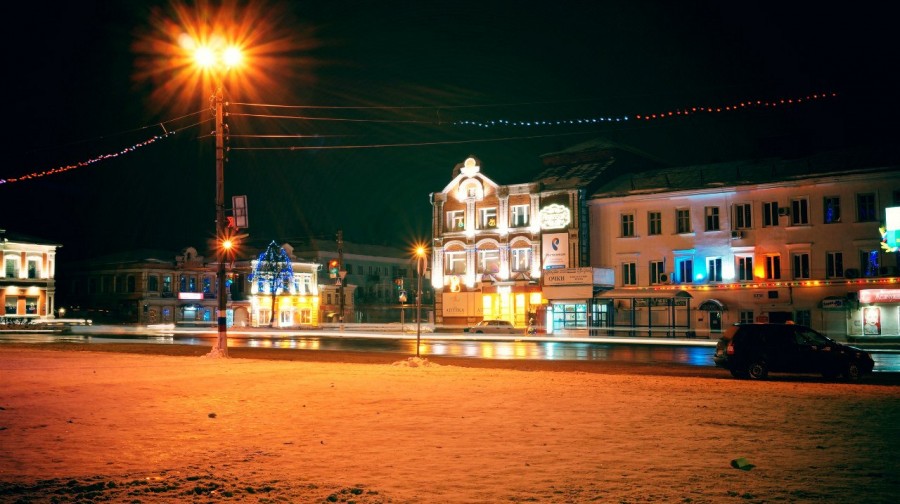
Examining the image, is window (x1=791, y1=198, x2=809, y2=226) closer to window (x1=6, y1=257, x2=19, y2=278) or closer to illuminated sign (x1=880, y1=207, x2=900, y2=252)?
illuminated sign (x1=880, y1=207, x2=900, y2=252)

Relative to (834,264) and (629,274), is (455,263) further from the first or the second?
(834,264)

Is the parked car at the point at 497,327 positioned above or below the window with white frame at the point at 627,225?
below

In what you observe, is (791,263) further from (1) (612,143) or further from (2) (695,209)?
(1) (612,143)

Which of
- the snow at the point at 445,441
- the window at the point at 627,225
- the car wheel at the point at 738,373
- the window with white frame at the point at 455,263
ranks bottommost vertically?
the car wheel at the point at 738,373

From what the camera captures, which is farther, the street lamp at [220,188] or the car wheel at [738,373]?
the street lamp at [220,188]

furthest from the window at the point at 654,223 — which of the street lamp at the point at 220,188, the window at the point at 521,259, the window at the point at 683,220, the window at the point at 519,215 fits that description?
the street lamp at the point at 220,188

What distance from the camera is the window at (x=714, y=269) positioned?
52.8 meters

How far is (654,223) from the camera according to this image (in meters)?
55.8

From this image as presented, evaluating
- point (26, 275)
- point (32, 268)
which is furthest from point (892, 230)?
point (32, 268)

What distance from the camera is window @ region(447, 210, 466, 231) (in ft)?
212

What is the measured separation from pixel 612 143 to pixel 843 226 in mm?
18744

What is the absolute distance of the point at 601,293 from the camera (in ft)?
181

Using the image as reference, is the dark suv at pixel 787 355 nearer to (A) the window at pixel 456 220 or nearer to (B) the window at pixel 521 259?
(B) the window at pixel 521 259

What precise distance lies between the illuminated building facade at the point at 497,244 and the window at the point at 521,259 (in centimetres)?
8
